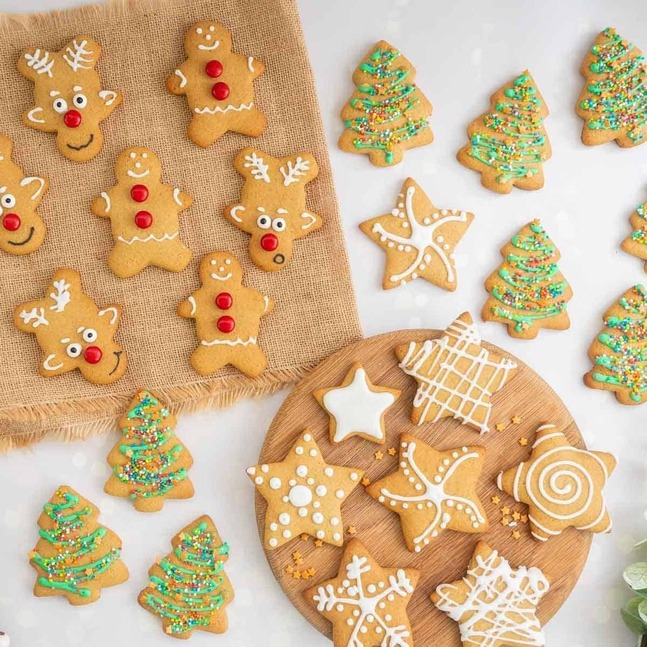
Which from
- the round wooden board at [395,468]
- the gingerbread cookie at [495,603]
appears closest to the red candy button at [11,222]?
the round wooden board at [395,468]

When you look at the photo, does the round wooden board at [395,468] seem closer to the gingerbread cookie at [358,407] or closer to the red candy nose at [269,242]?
the gingerbread cookie at [358,407]

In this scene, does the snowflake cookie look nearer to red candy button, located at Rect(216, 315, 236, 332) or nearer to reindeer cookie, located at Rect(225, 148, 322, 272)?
red candy button, located at Rect(216, 315, 236, 332)

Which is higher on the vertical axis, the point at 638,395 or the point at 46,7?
the point at 46,7

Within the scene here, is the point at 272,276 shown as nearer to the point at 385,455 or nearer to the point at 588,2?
the point at 385,455

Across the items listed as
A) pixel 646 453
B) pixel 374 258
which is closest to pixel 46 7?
pixel 374 258

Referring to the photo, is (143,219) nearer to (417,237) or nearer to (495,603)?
(417,237)

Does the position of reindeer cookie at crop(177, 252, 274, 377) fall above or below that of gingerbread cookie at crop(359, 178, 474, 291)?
below

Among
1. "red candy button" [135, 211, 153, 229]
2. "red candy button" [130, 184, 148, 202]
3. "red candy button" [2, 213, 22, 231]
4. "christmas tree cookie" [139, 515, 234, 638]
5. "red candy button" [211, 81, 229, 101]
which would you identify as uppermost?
"red candy button" [211, 81, 229, 101]

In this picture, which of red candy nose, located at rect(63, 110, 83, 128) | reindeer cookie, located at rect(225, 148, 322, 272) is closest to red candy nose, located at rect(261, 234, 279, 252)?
reindeer cookie, located at rect(225, 148, 322, 272)
